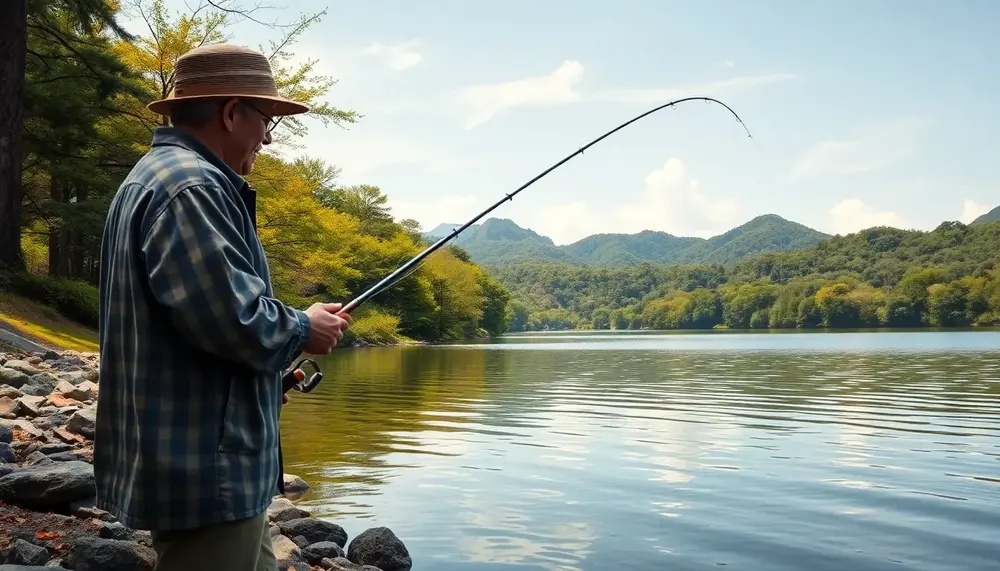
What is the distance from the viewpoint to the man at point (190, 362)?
2.01m

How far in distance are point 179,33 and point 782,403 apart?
21.5 metres

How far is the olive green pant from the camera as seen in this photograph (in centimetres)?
210

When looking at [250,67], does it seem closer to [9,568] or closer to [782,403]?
[9,568]

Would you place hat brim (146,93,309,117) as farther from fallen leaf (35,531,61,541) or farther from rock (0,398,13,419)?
rock (0,398,13,419)

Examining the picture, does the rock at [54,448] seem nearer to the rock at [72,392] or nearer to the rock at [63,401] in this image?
the rock at [63,401]

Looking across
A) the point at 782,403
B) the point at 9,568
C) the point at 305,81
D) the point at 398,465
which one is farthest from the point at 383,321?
the point at 9,568

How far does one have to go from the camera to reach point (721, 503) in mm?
8188

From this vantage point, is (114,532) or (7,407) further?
(7,407)

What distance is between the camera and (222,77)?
92.8 inches

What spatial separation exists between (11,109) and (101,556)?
1379 cm

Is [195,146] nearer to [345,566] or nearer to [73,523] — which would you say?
[73,523]

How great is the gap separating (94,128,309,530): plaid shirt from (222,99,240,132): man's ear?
0.68 feet

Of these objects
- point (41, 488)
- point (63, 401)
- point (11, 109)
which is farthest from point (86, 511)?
point (11, 109)

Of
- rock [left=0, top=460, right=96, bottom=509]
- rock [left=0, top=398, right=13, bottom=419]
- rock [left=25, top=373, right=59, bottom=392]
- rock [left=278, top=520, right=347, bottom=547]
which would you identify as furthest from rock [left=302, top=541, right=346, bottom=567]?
rock [left=25, top=373, right=59, bottom=392]
